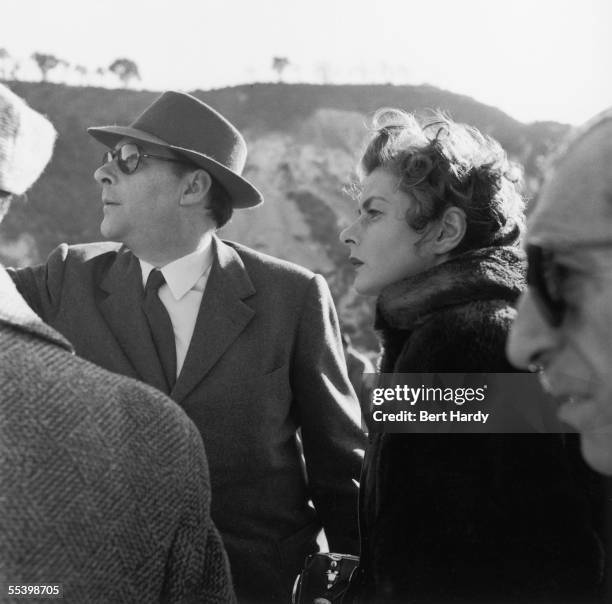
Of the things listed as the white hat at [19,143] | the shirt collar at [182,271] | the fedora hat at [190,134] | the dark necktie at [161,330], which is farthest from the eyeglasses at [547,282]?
the fedora hat at [190,134]

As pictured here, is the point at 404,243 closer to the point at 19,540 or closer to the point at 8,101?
the point at 8,101

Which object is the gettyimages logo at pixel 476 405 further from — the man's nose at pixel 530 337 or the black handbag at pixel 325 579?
the man's nose at pixel 530 337

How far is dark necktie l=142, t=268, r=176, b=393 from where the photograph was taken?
9.81 ft

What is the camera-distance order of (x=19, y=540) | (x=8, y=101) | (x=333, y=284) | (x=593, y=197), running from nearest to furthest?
(x=593, y=197)
(x=19, y=540)
(x=8, y=101)
(x=333, y=284)

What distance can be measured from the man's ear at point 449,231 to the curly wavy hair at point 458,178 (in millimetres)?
17

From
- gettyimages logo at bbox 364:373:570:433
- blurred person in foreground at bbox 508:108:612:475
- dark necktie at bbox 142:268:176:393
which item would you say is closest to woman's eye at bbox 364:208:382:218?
gettyimages logo at bbox 364:373:570:433

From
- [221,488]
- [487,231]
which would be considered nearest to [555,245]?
[487,231]

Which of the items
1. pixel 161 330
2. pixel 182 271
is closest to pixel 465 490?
pixel 161 330

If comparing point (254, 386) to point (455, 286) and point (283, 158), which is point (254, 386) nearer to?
point (455, 286)

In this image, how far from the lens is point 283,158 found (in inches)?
1335

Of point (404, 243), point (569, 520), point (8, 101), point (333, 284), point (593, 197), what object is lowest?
point (333, 284)

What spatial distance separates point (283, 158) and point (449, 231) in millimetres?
31834

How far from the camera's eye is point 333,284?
2983 centimetres

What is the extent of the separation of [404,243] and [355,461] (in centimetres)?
88
